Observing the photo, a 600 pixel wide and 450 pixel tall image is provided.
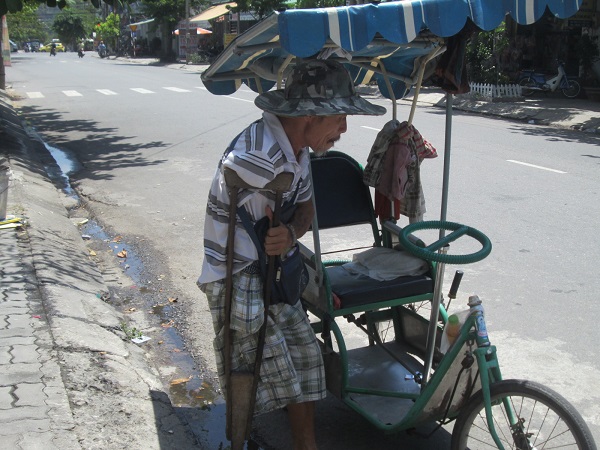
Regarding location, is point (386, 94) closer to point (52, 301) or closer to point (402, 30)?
point (402, 30)

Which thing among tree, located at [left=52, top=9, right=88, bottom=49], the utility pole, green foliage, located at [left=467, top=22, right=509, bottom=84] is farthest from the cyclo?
tree, located at [left=52, top=9, right=88, bottom=49]

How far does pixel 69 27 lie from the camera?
9438cm

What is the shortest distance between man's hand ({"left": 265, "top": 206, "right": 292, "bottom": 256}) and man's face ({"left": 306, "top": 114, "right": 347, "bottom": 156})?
0.37 m

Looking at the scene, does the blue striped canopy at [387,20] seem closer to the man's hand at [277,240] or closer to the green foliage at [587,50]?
the man's hand at [277,240]

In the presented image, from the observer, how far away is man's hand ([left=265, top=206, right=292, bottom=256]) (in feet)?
8.93

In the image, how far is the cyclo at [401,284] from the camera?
8.38 feet

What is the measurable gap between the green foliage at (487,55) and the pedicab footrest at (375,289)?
17.7 meters

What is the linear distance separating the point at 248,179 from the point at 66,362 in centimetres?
169

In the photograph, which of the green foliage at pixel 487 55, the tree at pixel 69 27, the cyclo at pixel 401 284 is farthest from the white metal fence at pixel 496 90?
the tree at pixel 69 27

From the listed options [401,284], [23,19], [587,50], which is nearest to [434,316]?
[401,284]

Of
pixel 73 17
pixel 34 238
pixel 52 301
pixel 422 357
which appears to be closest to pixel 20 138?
pixel 34 238

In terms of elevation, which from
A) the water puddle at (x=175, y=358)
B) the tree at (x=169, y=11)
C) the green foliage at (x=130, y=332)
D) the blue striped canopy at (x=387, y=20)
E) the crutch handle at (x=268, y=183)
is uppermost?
the tree at (x=169, y=11)

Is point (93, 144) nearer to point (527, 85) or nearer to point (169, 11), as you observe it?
point (527, 85)

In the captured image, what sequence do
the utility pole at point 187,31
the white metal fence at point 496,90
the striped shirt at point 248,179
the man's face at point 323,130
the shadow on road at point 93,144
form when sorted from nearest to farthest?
the striped shirt at point 248,179
the man's face at point 323,130
the shadow on road at point 93,144
the white metal fence at point 496,90
the utility pole at point 187,31
